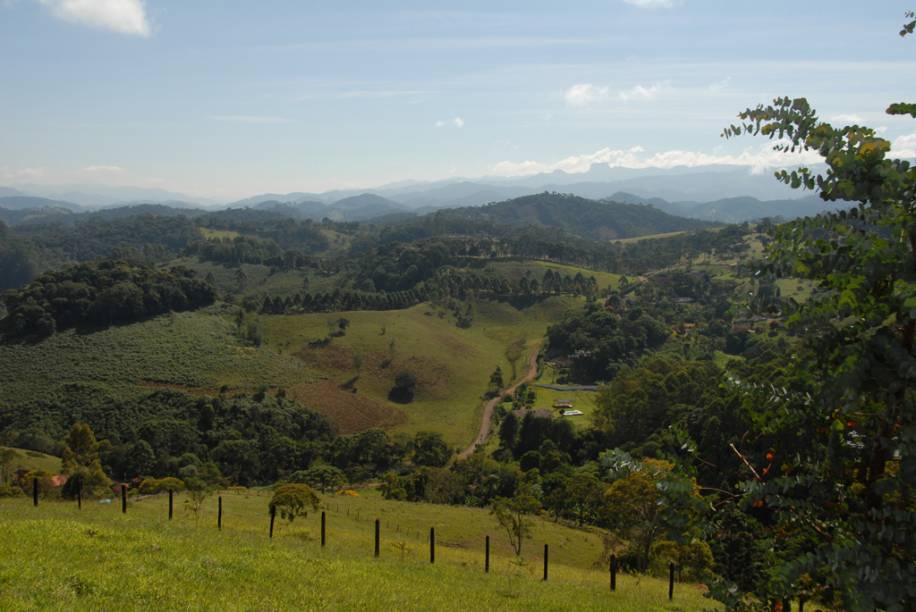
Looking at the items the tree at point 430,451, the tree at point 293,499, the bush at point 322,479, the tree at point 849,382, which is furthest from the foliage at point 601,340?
the tree at point 849,382

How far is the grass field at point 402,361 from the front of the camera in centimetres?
7606

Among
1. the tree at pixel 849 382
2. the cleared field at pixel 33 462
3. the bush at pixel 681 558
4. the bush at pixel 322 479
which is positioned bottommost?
the bush at pixel 322 479

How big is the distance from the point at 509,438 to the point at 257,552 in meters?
53.9

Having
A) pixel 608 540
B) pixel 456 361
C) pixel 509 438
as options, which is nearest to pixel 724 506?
pixel 608 540

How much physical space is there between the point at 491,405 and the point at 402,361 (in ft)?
60.0

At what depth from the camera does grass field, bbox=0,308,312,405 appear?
69188 millimetres

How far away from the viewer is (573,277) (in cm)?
14625

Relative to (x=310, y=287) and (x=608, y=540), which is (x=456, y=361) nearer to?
(x=608, y=540)

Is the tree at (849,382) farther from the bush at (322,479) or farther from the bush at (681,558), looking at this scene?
the bush at (322,479)

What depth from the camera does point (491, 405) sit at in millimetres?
79875

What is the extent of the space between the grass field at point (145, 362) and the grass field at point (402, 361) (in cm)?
595

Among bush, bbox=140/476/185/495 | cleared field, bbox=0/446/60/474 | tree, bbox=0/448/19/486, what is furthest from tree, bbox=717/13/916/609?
cleared field, bbox=0/446/60/474

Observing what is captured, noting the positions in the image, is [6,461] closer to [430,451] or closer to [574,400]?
[430,451]

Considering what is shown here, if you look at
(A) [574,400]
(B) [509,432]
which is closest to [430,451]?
(B) [509,432]
